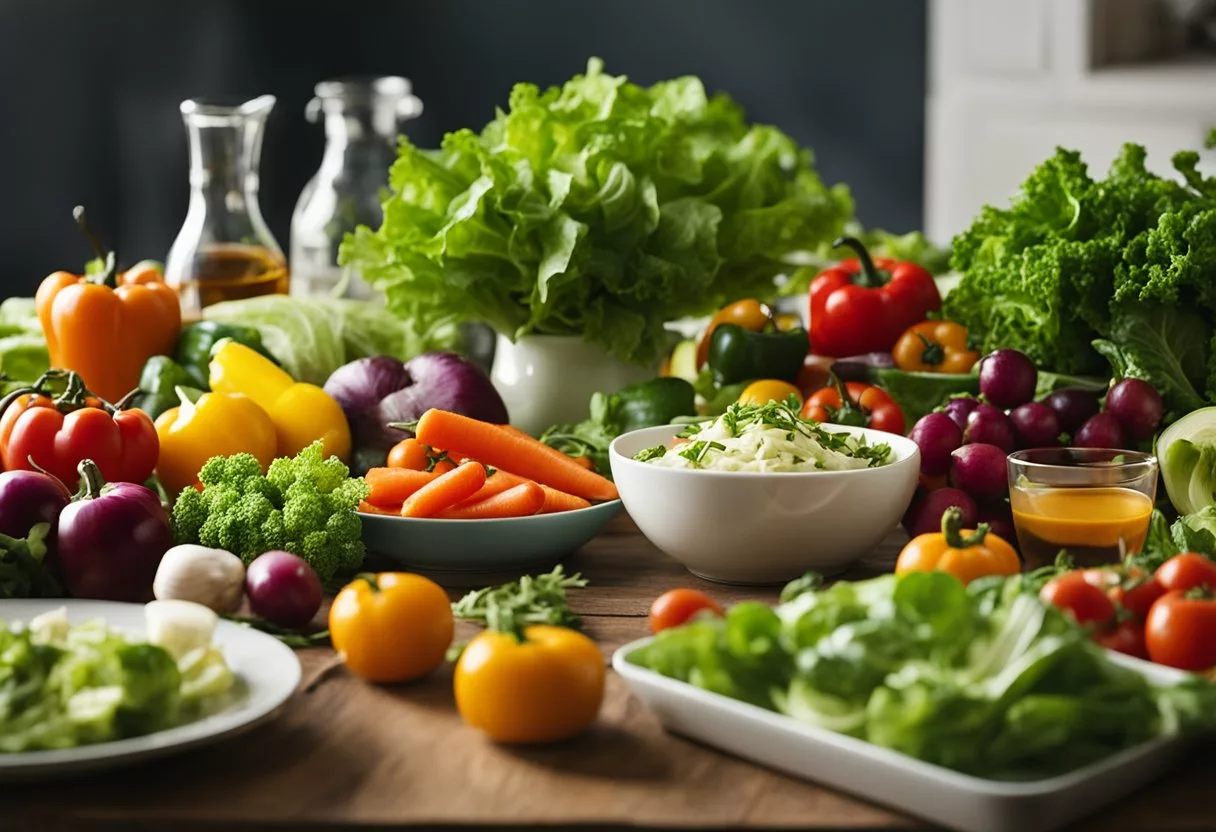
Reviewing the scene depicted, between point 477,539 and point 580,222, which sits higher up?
point 580,222

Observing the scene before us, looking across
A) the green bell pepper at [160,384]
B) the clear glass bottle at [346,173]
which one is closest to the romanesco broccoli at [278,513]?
the green bell pepper at [160,384]

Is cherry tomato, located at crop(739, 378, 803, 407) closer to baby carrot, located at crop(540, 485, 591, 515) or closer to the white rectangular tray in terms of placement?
baby carrot, located at crop(540, 485, 591, 515)

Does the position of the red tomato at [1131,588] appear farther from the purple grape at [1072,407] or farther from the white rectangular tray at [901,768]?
the purple grape at [1072,407]

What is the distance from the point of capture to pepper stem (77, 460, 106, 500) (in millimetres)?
1774

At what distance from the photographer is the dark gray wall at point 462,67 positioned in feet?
17.8

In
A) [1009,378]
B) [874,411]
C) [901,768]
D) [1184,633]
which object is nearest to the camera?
[901,768]

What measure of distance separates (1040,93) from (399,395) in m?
3.72

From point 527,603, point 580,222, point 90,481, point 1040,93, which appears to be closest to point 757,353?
point 580,222

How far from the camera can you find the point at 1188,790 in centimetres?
127

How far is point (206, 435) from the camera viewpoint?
2145mm

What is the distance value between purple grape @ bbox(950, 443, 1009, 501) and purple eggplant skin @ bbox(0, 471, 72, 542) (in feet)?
3.71

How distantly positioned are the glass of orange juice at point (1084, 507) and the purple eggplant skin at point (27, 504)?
116cm

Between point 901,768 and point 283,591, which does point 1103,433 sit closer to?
point 901,768

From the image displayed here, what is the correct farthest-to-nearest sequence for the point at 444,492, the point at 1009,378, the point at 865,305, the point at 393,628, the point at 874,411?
the point at 865,305, the point at 874,411, the point at 1009,378, the point at 444,492, the point at 393,628
